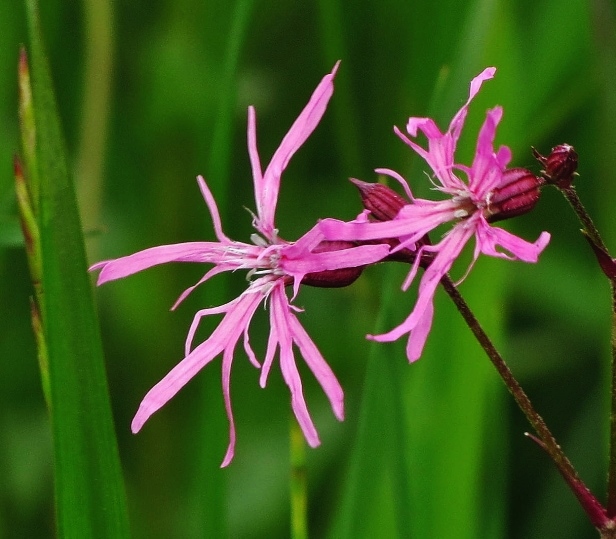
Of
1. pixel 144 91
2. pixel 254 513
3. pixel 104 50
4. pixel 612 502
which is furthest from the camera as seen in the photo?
pixel 144 91

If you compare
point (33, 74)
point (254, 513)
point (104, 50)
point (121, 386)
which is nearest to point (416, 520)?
point (254, 513)

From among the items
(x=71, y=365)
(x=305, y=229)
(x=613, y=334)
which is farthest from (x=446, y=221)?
(x=305, y=229)

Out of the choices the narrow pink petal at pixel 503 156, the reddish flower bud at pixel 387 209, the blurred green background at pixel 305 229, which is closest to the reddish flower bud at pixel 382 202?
the reddish flower bud at pixel 387 209

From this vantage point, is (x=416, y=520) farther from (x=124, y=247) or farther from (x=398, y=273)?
(x=124, y=247)

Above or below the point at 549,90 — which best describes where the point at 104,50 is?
above

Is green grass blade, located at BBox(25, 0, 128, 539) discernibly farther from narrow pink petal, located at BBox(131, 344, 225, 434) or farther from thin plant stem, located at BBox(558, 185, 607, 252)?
thin plant stem, located at BBox(558, 185, 607, 252)

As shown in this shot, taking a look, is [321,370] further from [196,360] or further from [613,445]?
[613,445]
